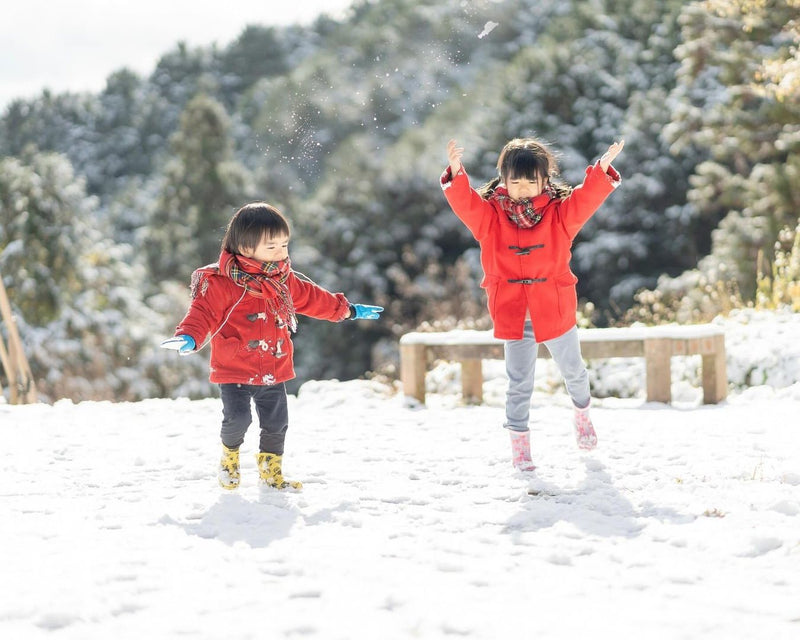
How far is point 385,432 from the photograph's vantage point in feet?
17.9

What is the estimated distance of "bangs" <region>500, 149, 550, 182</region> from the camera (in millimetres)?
4047

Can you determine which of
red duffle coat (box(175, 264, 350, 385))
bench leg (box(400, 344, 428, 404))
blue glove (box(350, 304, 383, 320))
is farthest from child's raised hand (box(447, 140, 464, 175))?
bench leg (box(400, 344, 428, 404))

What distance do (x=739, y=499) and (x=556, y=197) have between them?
5.39 ft

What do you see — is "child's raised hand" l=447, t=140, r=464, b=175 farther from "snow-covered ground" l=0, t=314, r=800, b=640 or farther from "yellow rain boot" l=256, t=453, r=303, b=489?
"yellow rain boot" l=256, t=453, r=303, b=489

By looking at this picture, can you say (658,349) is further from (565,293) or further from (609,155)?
(609,155)

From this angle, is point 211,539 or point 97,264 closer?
point 211,539

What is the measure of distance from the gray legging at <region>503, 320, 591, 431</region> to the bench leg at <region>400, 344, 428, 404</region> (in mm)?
2530

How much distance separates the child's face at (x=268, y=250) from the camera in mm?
3707

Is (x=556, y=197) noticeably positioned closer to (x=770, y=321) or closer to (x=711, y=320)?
(x=770, y=321)

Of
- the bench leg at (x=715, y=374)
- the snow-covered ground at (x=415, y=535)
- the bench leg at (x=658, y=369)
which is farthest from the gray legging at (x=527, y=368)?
the bench leg at (x=715, y=374)

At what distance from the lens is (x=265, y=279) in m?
3.79

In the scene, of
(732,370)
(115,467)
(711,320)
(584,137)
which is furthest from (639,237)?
(115,467)

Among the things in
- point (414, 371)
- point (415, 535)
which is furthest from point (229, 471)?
point (414, 371)

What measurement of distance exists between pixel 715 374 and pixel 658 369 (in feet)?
1.31
